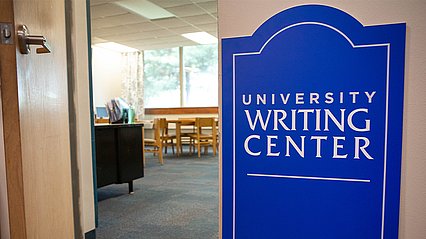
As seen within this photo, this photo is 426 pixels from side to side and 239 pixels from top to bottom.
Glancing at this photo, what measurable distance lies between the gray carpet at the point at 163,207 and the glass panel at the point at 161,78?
13.1 ft

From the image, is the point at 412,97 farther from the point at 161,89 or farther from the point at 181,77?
the point at 161,89

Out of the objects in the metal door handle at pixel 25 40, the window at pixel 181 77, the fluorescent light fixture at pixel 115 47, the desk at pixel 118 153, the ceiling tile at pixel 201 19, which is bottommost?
the desk at pixel 118 153

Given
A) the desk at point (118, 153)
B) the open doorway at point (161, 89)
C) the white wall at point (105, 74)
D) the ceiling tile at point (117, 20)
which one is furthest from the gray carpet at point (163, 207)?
the white wall at point (105, 74)

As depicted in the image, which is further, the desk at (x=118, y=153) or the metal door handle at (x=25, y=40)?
the desk at (x=118, y=153)

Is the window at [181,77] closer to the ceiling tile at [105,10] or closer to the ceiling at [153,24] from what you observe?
the ceiling at [153,24]

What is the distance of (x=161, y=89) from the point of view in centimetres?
805

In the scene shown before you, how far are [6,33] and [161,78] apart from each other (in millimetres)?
7268

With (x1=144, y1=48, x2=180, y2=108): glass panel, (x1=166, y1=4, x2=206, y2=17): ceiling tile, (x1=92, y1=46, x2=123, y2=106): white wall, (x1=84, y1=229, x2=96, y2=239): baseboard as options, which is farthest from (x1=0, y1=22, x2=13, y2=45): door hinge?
(x1=144, y1=48, x2=180, y2=108): glass panel

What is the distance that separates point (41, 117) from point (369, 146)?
3.74 ft

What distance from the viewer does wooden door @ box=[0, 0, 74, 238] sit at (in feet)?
2.89

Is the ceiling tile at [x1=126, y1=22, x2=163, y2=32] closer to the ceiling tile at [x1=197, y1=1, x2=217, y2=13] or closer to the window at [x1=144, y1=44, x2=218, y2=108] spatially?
the ceiling tile at [x1=197, y1=1, x2=217, y2=13]

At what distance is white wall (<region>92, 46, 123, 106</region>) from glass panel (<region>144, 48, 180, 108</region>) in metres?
0.78

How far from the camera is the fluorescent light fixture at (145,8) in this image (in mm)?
4602

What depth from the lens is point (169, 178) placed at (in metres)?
3.84
